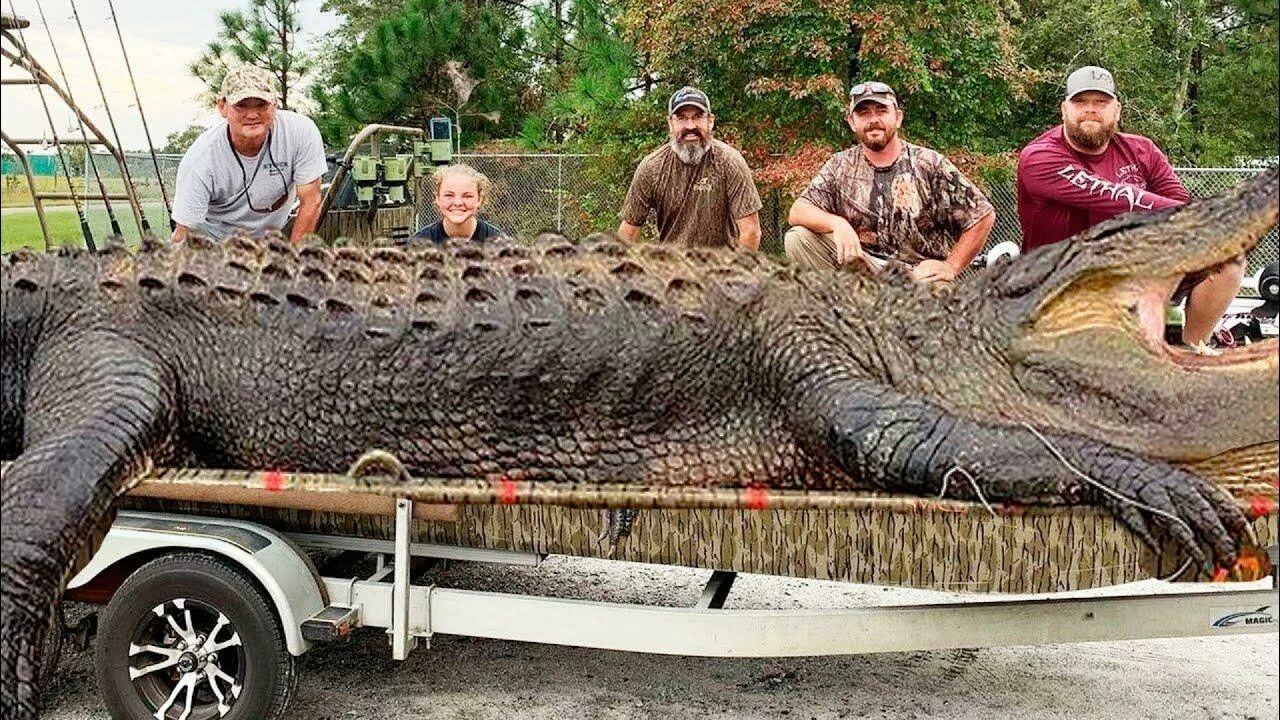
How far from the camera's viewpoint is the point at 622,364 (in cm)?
335

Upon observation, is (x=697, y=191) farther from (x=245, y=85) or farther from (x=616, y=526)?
(x=616, y=526)

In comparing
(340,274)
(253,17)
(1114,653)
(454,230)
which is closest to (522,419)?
(340,274)

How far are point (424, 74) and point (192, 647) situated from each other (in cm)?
2052

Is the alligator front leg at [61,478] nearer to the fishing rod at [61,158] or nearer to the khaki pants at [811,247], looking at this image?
the fishing rod at [61,158]

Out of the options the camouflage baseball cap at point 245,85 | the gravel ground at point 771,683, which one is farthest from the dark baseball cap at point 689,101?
the gravel ground at point 771,683

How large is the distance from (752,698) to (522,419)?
1.31 m

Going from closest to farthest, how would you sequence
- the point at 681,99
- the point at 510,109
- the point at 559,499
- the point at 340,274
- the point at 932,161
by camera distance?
the point at 559,499 → the point at 340,274 → the point at 932,161 → the point at 681,99 → the point at 510,109

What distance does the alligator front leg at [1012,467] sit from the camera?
2.87 meters

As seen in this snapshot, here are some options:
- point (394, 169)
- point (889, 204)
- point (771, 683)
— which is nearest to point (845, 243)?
point (889, 204)

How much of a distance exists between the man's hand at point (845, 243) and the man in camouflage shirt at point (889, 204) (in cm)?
20

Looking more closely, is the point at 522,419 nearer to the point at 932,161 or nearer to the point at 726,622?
the point at 726,622

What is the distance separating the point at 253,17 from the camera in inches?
989

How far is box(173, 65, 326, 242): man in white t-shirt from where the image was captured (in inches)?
193

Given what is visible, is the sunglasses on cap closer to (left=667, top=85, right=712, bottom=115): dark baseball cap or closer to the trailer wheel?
(left=667, top=85, right=712, bottom=115): dark baseball cap
